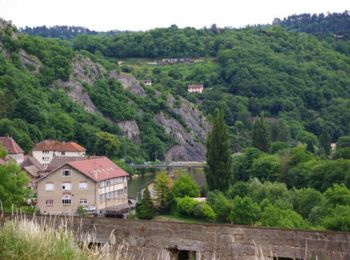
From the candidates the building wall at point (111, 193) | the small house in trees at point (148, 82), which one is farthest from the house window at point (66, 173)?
the small house in trees at point (148, 82)

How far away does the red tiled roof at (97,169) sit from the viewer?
6253cm

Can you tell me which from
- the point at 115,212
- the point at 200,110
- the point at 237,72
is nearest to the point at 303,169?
the point at 115,212

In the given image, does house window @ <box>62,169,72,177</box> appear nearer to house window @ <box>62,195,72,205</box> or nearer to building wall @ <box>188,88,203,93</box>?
house window @ <box>62,195,72,205</box>

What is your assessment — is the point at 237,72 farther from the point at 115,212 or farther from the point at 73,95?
the point at 115,212

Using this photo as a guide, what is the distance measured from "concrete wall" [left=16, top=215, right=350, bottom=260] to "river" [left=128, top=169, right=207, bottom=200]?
60.8 metres

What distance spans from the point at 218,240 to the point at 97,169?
173 feet

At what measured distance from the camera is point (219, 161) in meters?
61.5

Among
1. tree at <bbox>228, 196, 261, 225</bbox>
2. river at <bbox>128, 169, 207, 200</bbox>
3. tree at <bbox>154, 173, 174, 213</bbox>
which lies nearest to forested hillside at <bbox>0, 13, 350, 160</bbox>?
river at <bbox>128, 169, 207, 200</bbox>

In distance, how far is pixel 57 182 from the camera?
61.7 meters

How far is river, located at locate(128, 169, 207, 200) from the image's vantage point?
264 ft

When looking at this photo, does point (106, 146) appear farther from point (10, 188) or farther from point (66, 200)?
point (10, 188)

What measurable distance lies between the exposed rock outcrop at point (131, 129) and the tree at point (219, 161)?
6818 centimetres

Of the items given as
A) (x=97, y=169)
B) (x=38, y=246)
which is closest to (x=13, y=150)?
(x=97, y=169)

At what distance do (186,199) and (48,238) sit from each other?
154 feet
